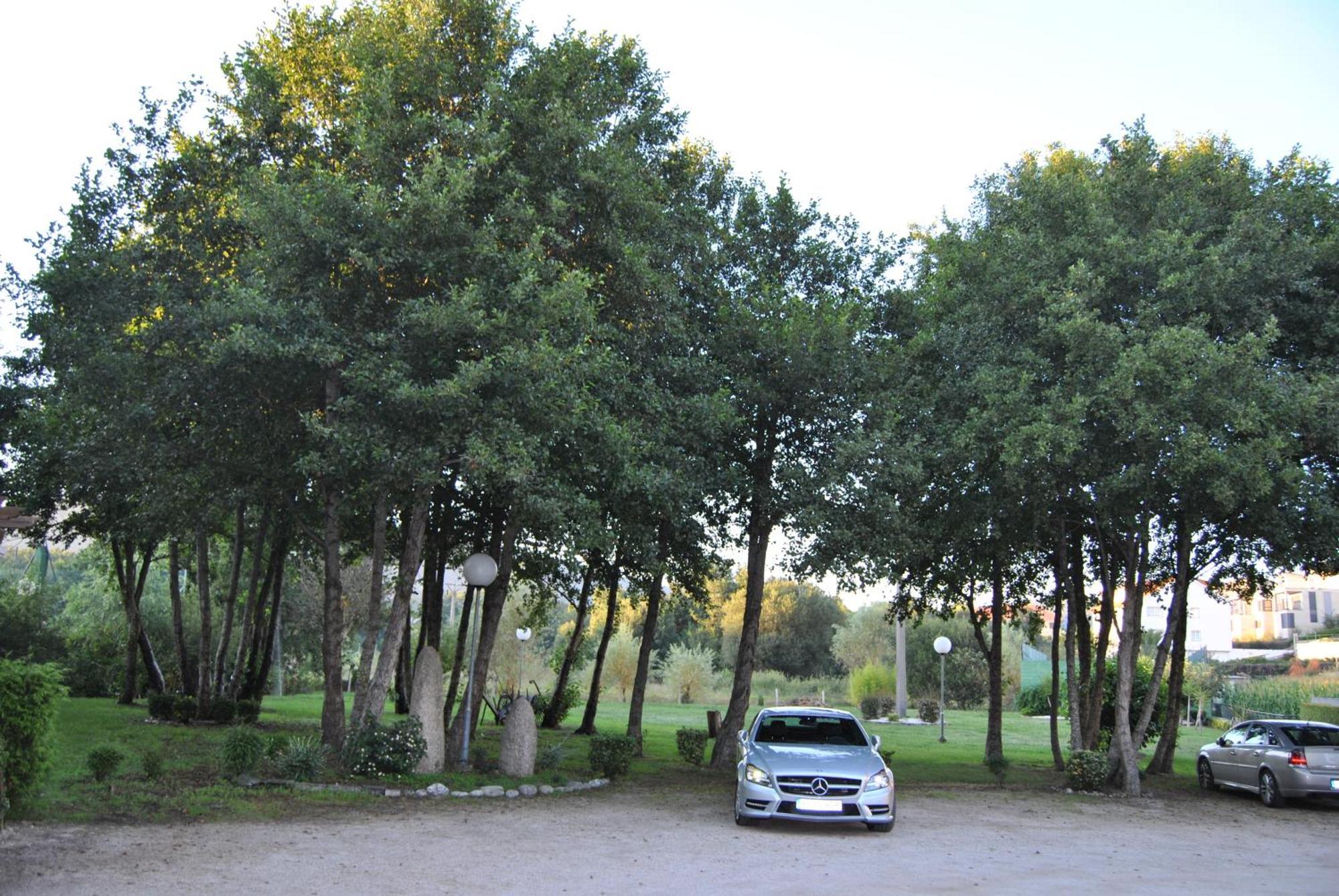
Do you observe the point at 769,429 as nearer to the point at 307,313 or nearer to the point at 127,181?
the point at 307,313

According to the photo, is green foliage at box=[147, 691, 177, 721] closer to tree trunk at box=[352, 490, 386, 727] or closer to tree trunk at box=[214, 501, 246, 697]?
tree trunk at box=[214, 501, 246, 697]

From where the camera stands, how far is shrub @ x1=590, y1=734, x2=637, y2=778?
57.4ft

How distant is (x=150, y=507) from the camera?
1791cm


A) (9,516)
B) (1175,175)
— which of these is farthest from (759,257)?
(9,516)

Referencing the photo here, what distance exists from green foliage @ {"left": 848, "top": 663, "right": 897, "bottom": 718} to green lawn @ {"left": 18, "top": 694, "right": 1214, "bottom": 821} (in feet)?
20.9

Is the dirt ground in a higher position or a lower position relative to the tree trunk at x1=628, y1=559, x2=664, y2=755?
lower

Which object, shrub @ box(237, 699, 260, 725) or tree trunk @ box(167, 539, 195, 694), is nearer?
shrub @ box(237, 699, 260, 725)

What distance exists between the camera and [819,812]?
12102mm

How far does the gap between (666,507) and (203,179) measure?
10.5 m

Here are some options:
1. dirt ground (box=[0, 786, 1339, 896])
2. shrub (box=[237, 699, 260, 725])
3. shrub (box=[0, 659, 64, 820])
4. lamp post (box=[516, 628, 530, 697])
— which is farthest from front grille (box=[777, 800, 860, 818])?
lamp post (box=[516, 628, 530, 697])

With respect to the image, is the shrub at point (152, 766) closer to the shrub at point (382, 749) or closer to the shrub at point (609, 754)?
the shrub at point (382, 749)

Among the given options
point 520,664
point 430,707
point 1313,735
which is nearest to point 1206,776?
point 1313,735

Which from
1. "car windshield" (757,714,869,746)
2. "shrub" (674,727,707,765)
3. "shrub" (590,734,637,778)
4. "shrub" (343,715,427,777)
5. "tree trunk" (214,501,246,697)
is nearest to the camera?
"car windshield" (757,714,869,746)

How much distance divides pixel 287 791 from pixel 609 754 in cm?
549
